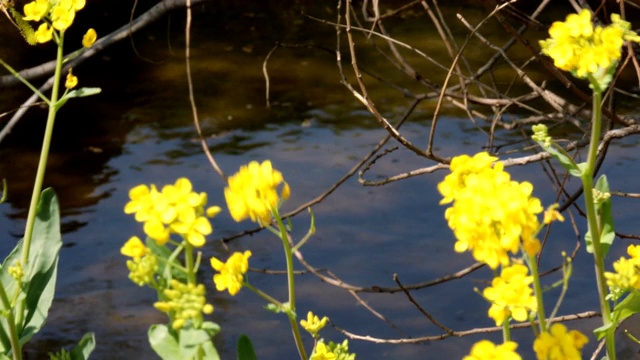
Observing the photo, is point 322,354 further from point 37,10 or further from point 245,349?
point 37,10

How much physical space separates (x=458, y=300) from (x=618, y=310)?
1350mm

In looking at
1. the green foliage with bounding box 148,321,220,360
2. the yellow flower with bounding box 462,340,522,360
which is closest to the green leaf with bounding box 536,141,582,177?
the yellow flower with bounding box 462,340,522,360

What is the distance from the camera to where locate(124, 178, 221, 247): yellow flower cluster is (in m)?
0.72

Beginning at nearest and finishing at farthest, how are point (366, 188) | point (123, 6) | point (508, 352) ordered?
point (508, 352) < point (366, 188) < point (123, 6)

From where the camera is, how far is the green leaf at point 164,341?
799mm

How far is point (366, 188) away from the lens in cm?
271

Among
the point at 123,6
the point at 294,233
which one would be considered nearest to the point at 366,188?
the point at 294,233

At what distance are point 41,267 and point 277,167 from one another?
160 cm

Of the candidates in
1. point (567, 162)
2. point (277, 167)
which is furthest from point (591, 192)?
point (277, 167)

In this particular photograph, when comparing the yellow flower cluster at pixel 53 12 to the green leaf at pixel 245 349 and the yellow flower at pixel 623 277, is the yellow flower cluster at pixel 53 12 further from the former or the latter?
the yellow flower at pixel 623 277

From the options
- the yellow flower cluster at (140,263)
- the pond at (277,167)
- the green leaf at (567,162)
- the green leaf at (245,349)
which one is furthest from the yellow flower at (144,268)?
the pond at (277,167)

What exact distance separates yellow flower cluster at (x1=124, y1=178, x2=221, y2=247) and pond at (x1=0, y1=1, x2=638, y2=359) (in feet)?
4.29

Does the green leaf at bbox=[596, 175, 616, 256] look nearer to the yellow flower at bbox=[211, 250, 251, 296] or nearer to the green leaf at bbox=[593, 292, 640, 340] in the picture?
the green leaf at bbox=[593, 292, 640, 340]

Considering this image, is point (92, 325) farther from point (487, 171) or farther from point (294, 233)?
point (487, 171)
